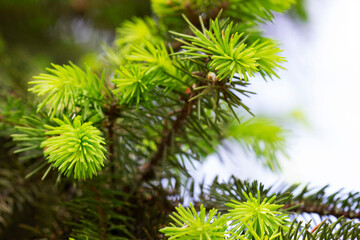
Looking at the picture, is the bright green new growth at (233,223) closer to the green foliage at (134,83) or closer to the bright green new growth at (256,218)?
the bright green new growth at (256,218)

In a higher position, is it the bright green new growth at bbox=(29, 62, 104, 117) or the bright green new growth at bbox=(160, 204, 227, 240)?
the bright green new growth at bbox=(29, 62, 104, 117)

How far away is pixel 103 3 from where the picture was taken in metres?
0.77

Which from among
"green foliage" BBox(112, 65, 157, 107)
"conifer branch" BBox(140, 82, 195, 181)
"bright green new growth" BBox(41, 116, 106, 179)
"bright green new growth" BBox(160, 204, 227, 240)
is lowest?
"bright green new growth" BBox(160, 204, 227, 240)

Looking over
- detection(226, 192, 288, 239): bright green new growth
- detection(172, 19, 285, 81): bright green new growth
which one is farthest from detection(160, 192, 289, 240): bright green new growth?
detection(172, 19, 285, 81): bright green new growth

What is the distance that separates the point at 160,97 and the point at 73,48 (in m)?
0.56

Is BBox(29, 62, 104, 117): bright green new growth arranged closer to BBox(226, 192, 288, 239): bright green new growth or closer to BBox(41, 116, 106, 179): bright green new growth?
BBox(41, 116, 106, 179): bright green new growth

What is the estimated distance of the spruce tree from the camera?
0.28 m

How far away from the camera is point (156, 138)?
16.1 inches

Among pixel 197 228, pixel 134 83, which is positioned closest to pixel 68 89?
pixel 134 83

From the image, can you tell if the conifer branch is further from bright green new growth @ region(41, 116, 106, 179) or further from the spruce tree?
bright green new growth @ region(41, 116, 106, 179)

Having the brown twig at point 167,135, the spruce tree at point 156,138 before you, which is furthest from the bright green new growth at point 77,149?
the brown twig at point 167,135

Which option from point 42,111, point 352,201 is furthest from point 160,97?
point 352,201

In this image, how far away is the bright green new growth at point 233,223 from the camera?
24 cm

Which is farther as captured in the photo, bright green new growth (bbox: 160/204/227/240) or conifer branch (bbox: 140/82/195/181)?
conifer branch (bbox: 140/82/195/181)
